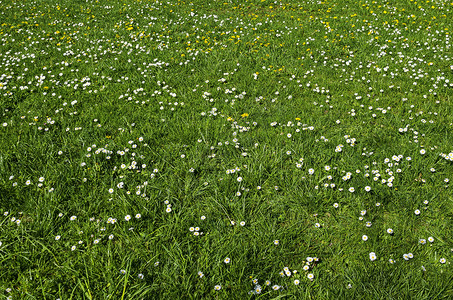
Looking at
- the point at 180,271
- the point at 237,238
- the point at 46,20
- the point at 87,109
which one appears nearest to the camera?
the point at 180,271

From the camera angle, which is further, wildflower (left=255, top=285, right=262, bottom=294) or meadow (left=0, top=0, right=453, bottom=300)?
meadow (left=0, top=0, right=453, bottom=300)

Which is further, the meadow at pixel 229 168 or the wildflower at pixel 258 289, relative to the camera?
the meadow at pixel 229 168

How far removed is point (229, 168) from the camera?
147 inches

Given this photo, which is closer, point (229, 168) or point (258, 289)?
point (258, 289)

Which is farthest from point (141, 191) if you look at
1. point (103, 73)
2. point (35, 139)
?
point (103, 73)

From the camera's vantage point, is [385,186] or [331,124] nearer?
[385,186]

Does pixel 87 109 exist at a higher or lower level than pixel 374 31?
lower

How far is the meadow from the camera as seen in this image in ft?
8.70

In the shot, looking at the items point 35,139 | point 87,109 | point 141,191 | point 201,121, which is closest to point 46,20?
point 87,109

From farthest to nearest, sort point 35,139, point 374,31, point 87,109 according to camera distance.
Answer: point 374,31, point 87,109, point 35,139

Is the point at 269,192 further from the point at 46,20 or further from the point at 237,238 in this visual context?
the point at 46,20

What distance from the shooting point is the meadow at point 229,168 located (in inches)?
104

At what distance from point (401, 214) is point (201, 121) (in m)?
2.68

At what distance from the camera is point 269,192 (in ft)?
11.3
